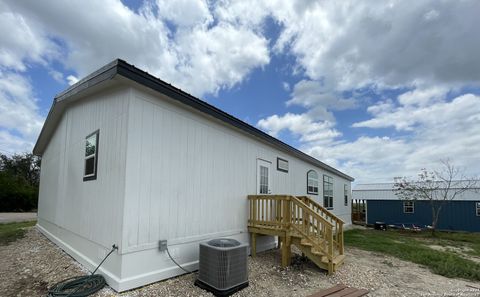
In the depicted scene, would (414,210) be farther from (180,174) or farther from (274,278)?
(180,174)

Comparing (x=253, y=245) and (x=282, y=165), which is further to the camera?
(x=282, y=165)

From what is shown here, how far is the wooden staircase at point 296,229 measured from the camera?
18.3ft

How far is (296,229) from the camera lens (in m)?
5.95

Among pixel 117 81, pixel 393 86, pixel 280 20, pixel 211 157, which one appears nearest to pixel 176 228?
pixel 211 157

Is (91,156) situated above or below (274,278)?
above

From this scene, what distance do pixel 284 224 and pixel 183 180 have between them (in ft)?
8.19

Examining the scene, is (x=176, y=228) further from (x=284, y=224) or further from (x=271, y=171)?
(x=271, y=171)

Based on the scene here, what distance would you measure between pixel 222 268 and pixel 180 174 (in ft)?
6.00

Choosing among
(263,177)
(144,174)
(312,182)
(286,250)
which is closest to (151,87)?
(144,174)

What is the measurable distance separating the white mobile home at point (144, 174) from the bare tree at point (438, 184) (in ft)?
51.0

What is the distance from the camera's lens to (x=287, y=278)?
204 inches

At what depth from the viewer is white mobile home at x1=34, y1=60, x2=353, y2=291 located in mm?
4285

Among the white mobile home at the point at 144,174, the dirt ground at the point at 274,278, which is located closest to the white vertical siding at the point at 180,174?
the white mobile home at the point at 144,174

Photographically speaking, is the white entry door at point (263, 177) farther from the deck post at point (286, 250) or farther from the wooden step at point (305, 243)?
the wooden step at point (305, 243)
